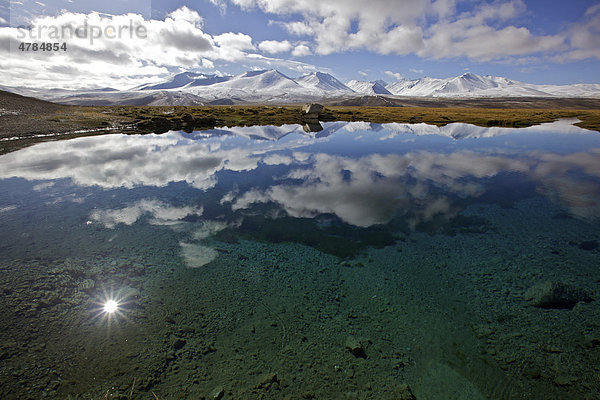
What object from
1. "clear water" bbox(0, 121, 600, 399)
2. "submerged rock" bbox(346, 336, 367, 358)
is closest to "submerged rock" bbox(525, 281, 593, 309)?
"clear water" bbox(0, 121, 600, 399)

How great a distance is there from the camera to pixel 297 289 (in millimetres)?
9734

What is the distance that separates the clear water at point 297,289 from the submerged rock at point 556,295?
2.7 inches

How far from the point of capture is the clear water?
21.7 feet

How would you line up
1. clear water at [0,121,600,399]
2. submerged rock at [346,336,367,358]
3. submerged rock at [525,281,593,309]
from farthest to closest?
submerged rock at [525,281,593,309] < submerged rock at [346,336,367,358] < clear water at [0,121,600,399]

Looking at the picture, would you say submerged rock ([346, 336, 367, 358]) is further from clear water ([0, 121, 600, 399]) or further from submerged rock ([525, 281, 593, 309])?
submerged rock ([525, 281, 593, 309])

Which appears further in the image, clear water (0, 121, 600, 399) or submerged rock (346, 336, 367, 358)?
submerged rock (346, 336, 367, 358)

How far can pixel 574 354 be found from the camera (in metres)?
7.24

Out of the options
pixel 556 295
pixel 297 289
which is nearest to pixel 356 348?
pixel 297 289

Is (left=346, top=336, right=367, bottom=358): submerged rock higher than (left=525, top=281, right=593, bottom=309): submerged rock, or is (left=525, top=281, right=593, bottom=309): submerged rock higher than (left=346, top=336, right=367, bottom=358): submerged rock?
(left=525, top=281, right=593, bottom=309): submerged rock

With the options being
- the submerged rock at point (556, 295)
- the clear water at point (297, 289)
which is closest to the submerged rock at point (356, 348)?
the clear water at point (297, 289)

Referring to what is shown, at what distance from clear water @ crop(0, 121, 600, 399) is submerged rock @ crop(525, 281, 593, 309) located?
0.07m

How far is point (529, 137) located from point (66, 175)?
64.4m

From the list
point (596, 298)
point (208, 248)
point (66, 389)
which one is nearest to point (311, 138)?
point (208, 248)

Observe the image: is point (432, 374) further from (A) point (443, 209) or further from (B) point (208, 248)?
(A) point (443, 209)
